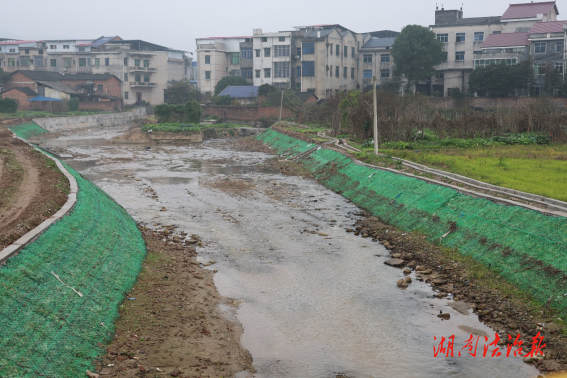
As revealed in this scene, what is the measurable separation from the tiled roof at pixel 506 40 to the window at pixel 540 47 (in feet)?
3.34

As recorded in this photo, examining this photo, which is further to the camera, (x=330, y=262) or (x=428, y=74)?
(x=428, y=74)

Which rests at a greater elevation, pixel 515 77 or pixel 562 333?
pixel 515 77

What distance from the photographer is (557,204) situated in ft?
55.6

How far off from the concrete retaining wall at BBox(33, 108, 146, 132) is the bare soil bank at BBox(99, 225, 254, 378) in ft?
186

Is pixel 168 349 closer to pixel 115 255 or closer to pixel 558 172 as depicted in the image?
pixel 115 255

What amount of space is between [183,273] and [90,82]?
84.7m

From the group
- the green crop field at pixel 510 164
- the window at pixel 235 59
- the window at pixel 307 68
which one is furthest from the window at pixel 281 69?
the green crop field at pixel 510 164

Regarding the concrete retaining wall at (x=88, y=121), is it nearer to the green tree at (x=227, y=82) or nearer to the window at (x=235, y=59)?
the green tree at (x=227, y=82)

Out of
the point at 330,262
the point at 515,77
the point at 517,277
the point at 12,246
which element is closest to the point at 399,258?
the point at 330,262

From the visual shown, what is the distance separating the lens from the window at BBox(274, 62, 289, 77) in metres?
86.3

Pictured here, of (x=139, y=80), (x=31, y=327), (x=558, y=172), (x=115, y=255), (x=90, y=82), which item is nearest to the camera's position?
(x=31, y=327)

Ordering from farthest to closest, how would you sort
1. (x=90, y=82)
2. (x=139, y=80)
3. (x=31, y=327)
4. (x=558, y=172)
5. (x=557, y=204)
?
(x=139, y=80) → (x=90, y=82) → (x=558, y=172) → (x=557, y=204) → (x=31, y=327)

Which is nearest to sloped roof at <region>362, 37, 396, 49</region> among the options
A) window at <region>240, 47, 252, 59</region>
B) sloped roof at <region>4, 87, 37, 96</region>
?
window at <region>240, 47, 252, 59</region>

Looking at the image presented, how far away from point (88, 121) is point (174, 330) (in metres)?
72.2
